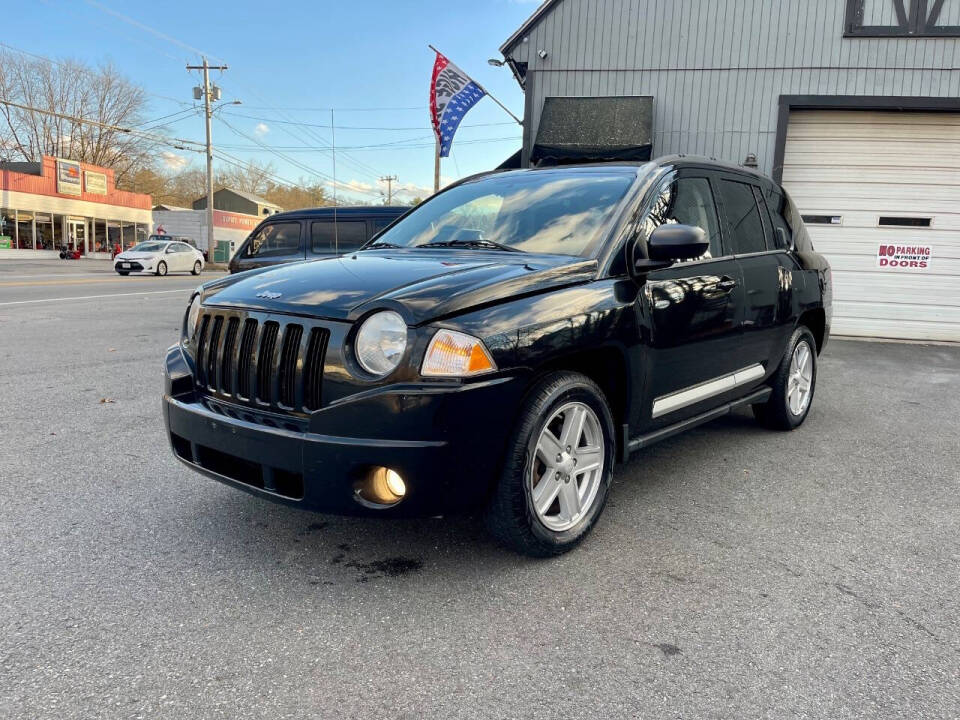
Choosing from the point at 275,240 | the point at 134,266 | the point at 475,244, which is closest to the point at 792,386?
the point at 475,244

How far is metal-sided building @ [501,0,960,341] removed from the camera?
10.8 metres

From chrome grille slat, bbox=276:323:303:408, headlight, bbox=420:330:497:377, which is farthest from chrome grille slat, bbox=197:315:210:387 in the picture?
headlight, bbox=420:330:497:377

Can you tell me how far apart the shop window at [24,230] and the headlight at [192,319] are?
148ft

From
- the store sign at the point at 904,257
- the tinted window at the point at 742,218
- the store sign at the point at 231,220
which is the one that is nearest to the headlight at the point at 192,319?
the tinted window at the point at 742,218

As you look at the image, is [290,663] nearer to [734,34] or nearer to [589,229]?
[589,229]

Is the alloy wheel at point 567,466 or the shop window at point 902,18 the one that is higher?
the shop window at point 902,18

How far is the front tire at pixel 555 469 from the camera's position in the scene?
2.68 meters

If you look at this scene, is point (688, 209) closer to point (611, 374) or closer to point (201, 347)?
point (611, 374)

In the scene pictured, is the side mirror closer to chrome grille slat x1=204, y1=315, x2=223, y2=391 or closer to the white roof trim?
chrome grille slat x1=204, y1=315, x2=223, y2=391

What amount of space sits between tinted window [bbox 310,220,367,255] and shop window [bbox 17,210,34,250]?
127ft

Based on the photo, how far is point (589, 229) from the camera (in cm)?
337

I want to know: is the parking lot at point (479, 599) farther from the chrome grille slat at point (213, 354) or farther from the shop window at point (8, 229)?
the shop window at point (8, 229)

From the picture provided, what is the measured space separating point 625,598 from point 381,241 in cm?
242

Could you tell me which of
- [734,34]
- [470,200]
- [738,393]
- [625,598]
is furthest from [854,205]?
[625,598]
